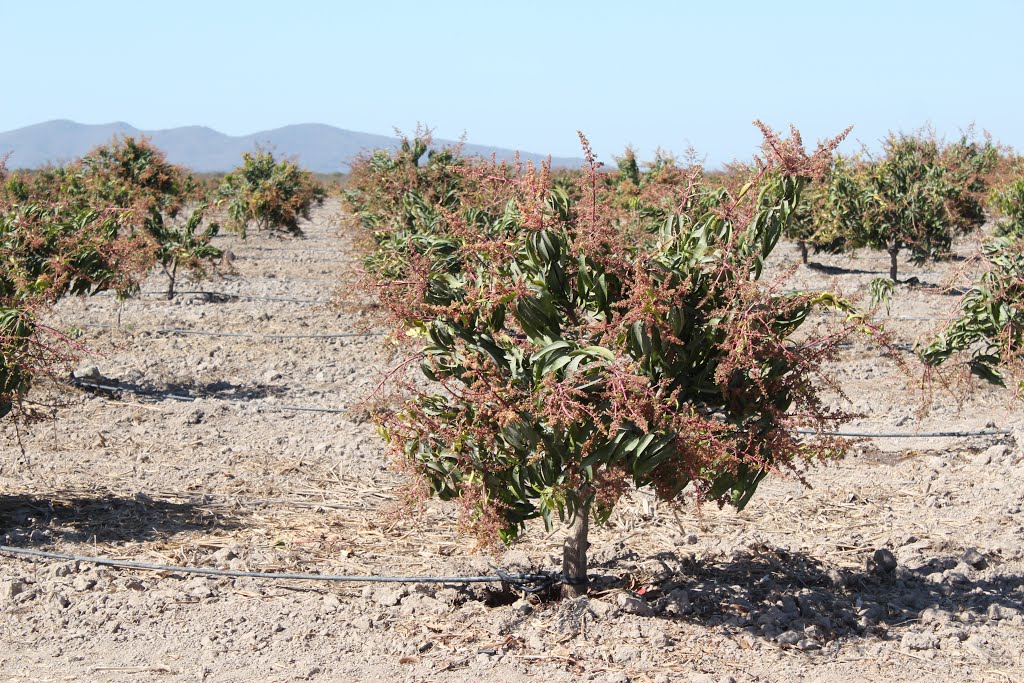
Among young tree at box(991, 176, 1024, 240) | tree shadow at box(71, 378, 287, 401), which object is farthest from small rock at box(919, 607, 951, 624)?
young tree at box(991, 176, 1024, 240)

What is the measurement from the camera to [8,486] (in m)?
6.35

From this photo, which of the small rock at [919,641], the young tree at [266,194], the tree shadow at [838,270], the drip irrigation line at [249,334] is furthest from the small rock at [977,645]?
the young tree at [266,194]

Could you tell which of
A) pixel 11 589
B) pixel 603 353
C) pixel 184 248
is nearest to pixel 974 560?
pixel 603 353

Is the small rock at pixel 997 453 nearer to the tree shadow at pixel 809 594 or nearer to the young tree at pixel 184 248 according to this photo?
the tree shadow at pixel 809 594

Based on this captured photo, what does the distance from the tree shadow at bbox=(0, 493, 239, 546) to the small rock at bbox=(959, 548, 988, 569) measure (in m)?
3.88

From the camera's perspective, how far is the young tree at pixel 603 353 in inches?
146

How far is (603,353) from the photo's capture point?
358 centimetres

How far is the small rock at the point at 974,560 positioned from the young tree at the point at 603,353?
167 centimetres

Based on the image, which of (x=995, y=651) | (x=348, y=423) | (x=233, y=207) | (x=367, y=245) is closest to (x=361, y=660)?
(x=995, y=651)

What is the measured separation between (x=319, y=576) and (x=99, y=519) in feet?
5.78

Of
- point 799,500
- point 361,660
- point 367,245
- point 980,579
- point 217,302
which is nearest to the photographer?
point 361,660

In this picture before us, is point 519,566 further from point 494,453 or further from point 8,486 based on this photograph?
point 8,486

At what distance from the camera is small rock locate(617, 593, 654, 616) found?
14.5 ft

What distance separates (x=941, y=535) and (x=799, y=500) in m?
0.90
